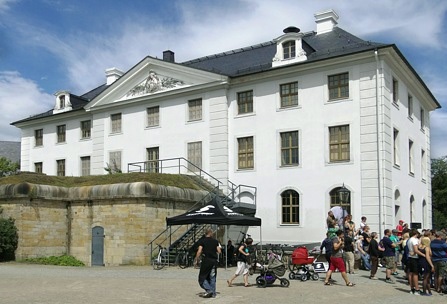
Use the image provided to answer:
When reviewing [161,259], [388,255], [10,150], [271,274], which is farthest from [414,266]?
[10,150]

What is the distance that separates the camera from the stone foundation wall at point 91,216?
2519 centimetres

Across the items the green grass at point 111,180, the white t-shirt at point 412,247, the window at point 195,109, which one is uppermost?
the window at point 195,109

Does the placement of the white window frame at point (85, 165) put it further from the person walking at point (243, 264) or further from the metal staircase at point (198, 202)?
the person walking at point (243, 264)

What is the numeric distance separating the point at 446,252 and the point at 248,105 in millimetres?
17005

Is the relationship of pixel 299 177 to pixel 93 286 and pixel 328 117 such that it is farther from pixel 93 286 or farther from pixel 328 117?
pixel 93 286

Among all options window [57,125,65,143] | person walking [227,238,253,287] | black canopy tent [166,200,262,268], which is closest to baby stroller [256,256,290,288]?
person walking [227,238,253,287]

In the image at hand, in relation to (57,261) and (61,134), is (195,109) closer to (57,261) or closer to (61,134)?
(57,261)

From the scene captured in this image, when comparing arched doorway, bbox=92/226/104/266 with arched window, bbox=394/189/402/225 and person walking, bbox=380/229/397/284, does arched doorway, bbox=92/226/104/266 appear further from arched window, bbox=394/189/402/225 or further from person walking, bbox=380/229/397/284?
arched window, bbox=394/189/402/225

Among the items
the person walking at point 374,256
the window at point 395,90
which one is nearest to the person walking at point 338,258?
the person walking at point 374,256

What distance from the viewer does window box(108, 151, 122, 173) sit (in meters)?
35.9

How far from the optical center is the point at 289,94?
98.2ft

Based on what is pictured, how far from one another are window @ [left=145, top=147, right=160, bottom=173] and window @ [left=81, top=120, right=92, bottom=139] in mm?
5882

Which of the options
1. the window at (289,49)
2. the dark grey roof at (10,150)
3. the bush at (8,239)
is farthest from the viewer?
the dark grey roof at (10,150)

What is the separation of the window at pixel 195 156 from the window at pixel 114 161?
17.9 feet
